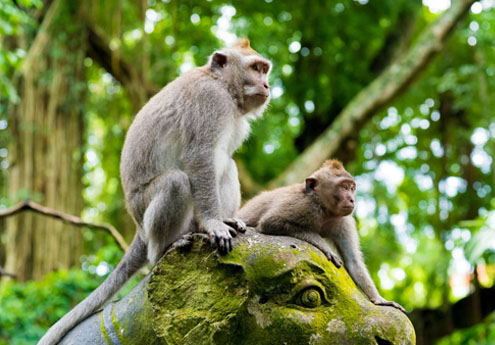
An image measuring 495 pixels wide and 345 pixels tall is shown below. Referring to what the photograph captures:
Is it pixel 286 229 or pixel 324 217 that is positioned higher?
pixel 324 217

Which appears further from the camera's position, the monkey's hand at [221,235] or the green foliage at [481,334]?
the green foliage at [481,334]

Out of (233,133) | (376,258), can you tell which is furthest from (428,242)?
(233,133)

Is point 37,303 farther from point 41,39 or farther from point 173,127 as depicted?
point 173,127

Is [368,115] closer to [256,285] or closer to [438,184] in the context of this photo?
[438,184]

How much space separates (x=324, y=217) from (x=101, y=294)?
2.05 meters

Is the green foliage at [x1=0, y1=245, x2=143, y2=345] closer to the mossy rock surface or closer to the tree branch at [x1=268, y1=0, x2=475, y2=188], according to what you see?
the tree branch at [x1=268, y1=0, x2=475, y2=188]

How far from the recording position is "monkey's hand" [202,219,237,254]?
4.68m

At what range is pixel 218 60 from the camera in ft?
20.0

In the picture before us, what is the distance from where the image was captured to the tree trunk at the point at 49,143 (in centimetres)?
1342

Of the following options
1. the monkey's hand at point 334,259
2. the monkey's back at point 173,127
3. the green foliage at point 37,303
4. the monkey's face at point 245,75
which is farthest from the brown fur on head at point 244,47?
the green foliage at point 37,303

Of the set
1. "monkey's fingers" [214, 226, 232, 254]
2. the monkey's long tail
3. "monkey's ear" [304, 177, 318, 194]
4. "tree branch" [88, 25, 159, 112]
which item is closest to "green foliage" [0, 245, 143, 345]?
the monkey's long tail

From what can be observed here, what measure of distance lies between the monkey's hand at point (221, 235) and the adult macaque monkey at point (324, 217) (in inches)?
21.9

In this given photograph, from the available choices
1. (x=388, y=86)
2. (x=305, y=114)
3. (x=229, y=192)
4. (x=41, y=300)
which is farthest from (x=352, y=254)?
(x=305, y=114)

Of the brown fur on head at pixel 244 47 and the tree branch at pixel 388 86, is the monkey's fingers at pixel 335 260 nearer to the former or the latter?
the brown fur on head at pixel 244 47
